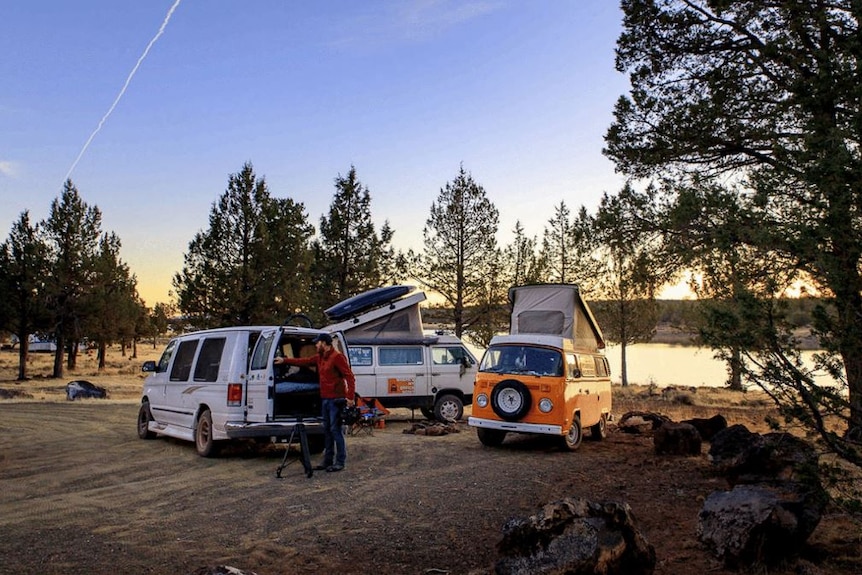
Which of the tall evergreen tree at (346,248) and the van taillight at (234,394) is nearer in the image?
the van taillight at (234,394)

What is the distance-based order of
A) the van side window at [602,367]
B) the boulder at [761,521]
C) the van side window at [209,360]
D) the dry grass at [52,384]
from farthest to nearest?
the dry grass at [52,384], the van side window at [602,367], the van side window at [209,360], the boulder at [761,521]

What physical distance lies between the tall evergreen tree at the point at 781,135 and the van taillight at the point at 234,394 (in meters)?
7.18

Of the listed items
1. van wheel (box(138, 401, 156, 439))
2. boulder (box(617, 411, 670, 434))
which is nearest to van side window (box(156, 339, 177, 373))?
van wheel (box(138, 401, 156, 439))

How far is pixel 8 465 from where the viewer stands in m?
9.97

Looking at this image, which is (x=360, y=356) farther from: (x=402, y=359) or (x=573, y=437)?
(x=573, y=437)

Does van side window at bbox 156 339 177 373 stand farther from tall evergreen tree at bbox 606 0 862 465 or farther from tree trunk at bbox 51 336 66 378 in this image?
tree trunk at bbox 51 336 66 378

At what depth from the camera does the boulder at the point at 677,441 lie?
11.8 m

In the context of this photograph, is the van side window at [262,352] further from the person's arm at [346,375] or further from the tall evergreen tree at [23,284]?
the tall evergreen tree at [23,284]

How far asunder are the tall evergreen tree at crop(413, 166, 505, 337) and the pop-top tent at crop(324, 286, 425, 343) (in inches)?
613

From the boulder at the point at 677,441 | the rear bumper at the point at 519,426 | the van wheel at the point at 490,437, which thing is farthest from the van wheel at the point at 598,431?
the rear bumper at the point at 519,426

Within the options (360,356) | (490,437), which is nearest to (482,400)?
(490,437)

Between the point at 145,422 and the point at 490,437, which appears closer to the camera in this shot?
the point at 490,437

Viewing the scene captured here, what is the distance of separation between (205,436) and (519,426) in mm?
5145

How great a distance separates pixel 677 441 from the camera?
11789 mm
